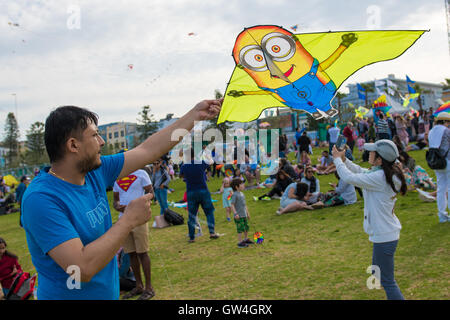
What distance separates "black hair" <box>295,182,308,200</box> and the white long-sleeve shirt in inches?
261

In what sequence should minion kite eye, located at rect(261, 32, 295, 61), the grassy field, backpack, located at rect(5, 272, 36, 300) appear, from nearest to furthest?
1. minion kite eye, located at rect(261, 32, 295, 61)
2. the grassy field
3. backpack, located at rect(5, 272, 36, 300)

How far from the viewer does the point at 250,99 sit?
4.02 metres

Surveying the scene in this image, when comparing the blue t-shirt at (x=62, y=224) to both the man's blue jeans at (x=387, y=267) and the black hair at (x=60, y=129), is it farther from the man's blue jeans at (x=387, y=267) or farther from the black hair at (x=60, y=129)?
the man's blue jeans at (x=387, y=267)

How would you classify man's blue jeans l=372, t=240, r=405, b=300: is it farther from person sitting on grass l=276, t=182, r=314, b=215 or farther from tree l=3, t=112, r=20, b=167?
tree l=3, t=112, r=20, b=167

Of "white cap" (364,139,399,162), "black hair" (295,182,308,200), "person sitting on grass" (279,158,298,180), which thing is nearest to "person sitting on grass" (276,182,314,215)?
"black hair" (295,182,308,200)

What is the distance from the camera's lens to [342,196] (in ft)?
33.9

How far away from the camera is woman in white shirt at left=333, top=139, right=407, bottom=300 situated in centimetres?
376

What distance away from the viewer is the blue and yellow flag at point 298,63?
3.29 m

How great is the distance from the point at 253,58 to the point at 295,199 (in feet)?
24.6

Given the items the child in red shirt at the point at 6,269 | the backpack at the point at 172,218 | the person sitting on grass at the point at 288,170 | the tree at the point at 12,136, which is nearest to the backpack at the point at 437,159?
the backpack at the point at 172,218

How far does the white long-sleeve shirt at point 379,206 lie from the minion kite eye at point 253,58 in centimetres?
151
